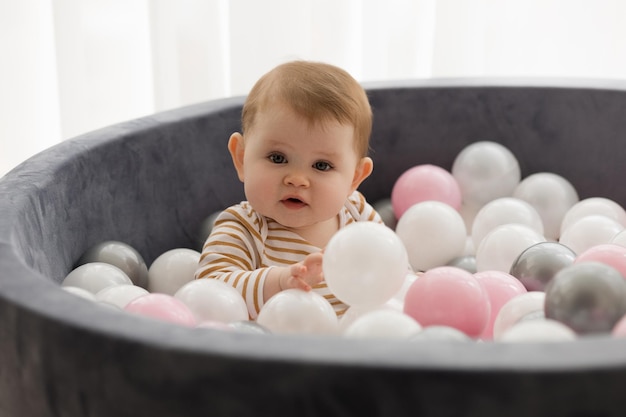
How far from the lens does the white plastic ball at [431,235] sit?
1.36m

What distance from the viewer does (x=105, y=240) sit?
1.29m

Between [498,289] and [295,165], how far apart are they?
0.29 metres

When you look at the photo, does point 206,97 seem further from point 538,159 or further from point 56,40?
point 538,159

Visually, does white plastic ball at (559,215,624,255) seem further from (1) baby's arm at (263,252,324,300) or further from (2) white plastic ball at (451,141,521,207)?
(1) baby's arm at (263,252,324,300)

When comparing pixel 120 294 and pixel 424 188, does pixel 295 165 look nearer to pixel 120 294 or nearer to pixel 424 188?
pixel 120 294

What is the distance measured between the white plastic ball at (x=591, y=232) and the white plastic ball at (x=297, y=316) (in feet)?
1.63

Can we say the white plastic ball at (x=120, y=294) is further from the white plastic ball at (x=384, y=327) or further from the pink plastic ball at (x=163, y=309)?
the white plastic ball at (x=384, y=327)

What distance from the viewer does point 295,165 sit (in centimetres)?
114

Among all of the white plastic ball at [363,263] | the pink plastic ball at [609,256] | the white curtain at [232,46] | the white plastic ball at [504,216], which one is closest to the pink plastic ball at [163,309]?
the white plastic ball at [363,263]

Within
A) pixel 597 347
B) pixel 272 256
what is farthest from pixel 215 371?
pixel 272 256

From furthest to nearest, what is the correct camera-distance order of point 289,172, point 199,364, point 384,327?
point 289,172, point 384,327, point 199,364

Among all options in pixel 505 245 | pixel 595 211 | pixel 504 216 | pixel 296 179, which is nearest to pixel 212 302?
pixel 296 179

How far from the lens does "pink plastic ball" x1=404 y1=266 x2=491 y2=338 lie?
3.09 feet

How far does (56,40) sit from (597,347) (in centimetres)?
159
